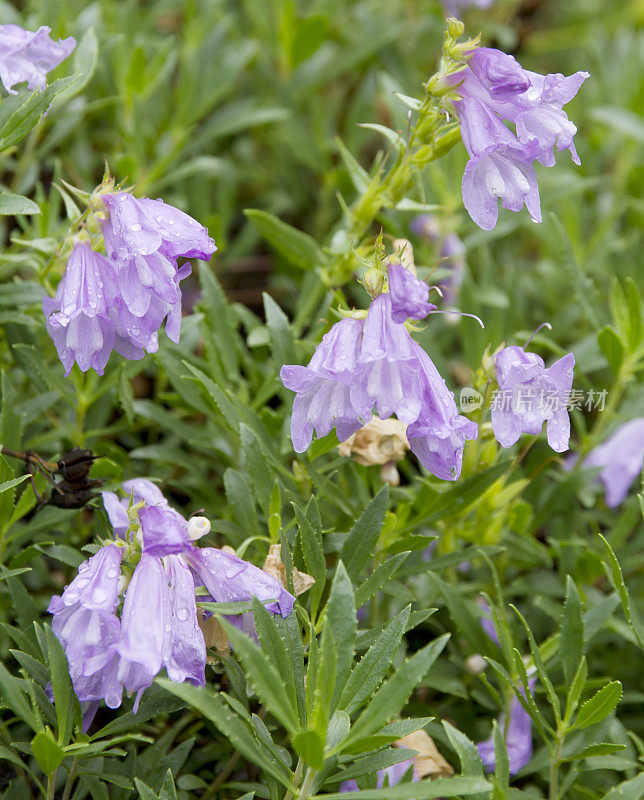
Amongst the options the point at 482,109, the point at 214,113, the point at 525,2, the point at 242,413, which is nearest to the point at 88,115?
the point at 214,113

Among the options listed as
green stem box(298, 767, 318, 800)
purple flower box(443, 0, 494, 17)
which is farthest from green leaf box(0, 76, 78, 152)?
purple flower box(443, 0, 494, 17)

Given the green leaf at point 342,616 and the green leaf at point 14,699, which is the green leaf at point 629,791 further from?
the green leaf at point 14,699

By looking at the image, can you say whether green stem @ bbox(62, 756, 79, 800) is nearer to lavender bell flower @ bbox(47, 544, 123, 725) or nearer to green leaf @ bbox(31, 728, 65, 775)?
green leaf @ bbox(31, 728, 65, 775)

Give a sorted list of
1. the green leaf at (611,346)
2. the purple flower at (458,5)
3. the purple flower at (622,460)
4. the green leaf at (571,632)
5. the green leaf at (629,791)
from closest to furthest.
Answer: the green leaf at (629,791) < the green leaf at (571,632) < the green leaf at (611,346) < the purple flower at (622,460) < the purple flower at (458,5)

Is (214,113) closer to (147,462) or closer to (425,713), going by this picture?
(147,462)

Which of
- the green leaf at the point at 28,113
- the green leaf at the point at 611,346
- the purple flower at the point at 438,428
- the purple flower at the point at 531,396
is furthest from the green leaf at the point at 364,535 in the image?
the green leaf at the point at 28,113

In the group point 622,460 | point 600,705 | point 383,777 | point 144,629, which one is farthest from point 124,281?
point 622,460
